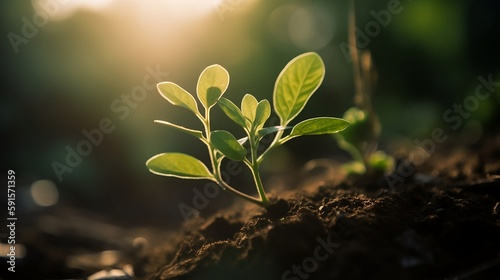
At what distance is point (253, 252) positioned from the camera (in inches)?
42.4

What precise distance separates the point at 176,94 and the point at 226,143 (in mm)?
227

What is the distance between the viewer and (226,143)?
1.14m

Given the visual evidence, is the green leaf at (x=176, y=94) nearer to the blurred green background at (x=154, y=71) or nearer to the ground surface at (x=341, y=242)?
the ground surface at (x=341, y=242)

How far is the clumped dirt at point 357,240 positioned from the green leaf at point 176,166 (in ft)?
0.75

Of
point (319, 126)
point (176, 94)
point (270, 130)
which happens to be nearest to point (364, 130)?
point (319, 126)

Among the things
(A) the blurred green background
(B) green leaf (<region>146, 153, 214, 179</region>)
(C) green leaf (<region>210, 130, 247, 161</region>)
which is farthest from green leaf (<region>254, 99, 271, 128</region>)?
(A) the blurred green background

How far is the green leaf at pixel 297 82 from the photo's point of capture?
115 centimetres

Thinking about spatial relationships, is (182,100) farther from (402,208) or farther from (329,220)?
(402,208)

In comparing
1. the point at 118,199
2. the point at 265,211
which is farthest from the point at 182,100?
the point at 118,199

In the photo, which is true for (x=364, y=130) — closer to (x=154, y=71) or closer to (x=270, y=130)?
(x=270, y=130)

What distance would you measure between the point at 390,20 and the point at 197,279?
12.0 feet

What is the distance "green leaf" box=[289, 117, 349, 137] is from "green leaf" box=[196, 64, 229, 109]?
250 millimetres

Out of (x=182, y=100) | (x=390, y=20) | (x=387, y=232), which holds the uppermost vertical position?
(x=390, y=20)

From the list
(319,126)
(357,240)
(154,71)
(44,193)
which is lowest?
(357,240)
